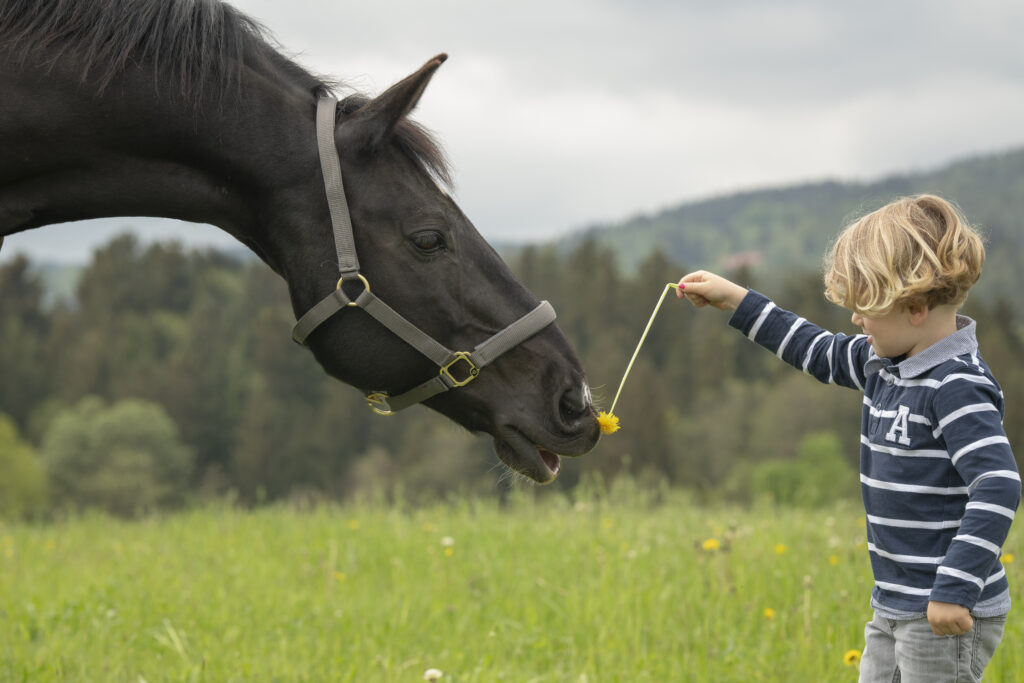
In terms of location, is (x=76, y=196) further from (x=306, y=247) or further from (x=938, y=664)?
(x=938, y=664)

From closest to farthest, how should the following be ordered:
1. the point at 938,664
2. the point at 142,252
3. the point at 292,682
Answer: the point at 938,664 → the point at 292,682 → the point at 142,252

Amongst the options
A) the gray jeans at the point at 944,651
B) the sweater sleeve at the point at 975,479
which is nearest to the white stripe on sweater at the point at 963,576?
the sweater sleeve at the point at 975,479

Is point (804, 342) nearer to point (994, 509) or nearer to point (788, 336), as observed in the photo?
point (788, 336)

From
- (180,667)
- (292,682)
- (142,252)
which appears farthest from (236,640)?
(142,252)

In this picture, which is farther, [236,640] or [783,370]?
[783,370]

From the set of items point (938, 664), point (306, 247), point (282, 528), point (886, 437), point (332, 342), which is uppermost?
point (306, 247)

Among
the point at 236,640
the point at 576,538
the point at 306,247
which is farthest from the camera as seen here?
the point at 576,538

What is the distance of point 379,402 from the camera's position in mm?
3041

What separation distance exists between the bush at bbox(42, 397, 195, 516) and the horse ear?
45510 millimetres

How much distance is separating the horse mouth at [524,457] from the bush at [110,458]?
45421 mm

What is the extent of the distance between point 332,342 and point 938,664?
195 centimetres

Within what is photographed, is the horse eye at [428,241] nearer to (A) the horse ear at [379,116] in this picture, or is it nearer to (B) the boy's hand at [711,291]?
(A) the horse ear at [379,116]

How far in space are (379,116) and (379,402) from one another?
957 millimetres

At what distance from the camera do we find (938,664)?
222 centimetres
